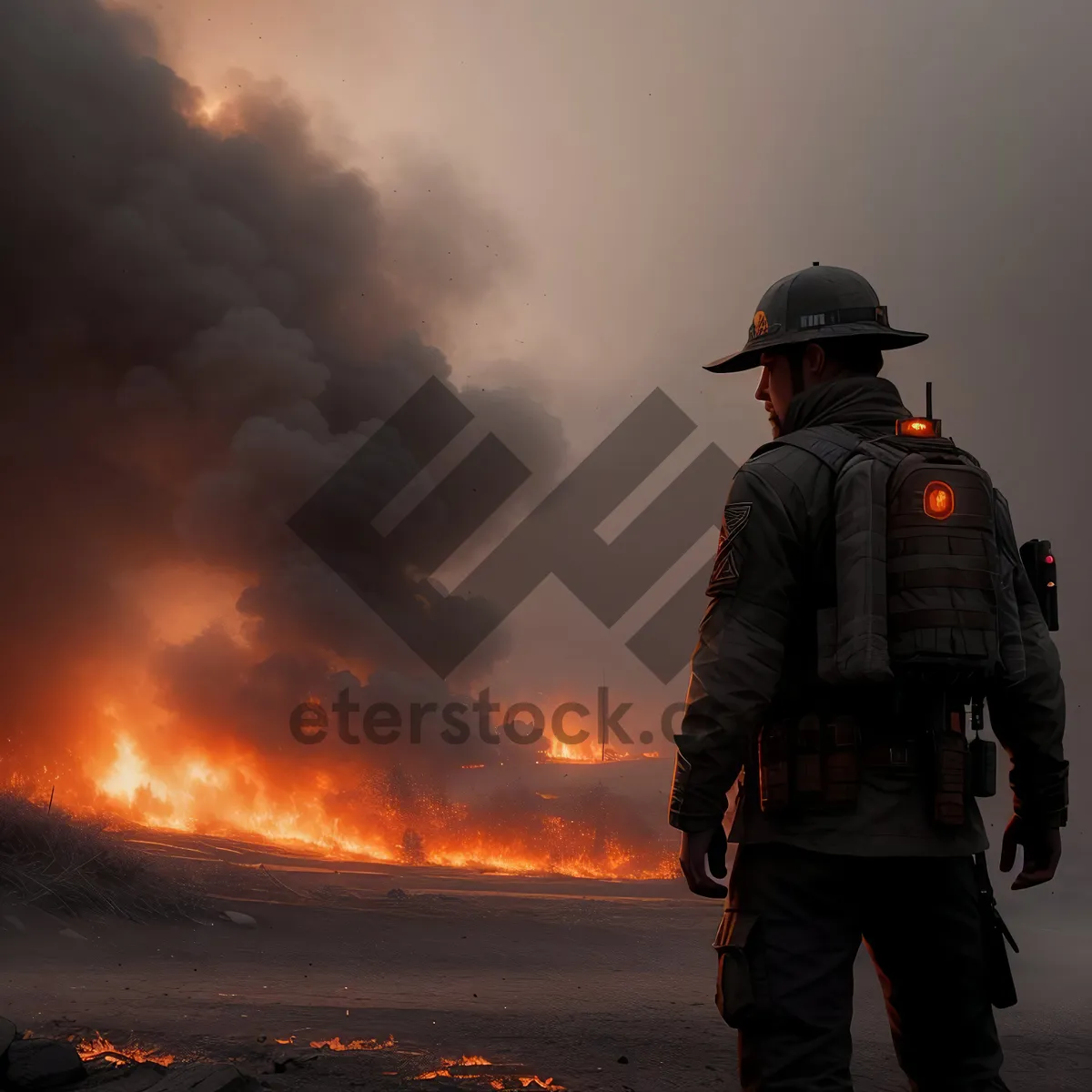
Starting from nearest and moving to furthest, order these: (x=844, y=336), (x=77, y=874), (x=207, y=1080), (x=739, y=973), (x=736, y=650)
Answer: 1. (x=739, y=973)
2. (x=736, y=650)
3. (x=844, y=336)
4. (x=207, y=1080)
5. (x=77, y=874)

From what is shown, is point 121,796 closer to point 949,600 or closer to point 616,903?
point 616,903

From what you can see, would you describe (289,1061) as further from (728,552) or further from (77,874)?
(77,874)

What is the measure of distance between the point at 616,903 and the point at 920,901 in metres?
8.79

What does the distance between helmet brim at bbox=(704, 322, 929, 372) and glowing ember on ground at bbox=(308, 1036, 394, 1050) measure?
125 inches

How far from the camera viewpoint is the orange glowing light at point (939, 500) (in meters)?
1.93

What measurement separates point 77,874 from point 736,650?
6392mm

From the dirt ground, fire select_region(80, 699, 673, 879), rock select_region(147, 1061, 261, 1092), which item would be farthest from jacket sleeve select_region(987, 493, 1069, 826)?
fire select_region(80, 699, 673, 879)

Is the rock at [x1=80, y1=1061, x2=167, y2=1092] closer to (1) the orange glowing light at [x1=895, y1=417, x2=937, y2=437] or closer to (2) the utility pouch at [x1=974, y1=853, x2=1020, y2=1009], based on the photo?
(2) the utility pouch at [x1=974, y1=853, x2=1020, y2=1009]

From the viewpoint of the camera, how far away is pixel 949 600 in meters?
1.90

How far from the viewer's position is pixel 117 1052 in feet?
12.3

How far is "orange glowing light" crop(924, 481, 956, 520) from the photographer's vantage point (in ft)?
6.33

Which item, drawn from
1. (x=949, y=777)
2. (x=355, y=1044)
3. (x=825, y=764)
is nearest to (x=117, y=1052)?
(x=355, y=1044)

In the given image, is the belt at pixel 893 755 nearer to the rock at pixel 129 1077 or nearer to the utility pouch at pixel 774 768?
the utility pouch at pixel 774 768

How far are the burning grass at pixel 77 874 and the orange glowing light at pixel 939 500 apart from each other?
20.8 ft
